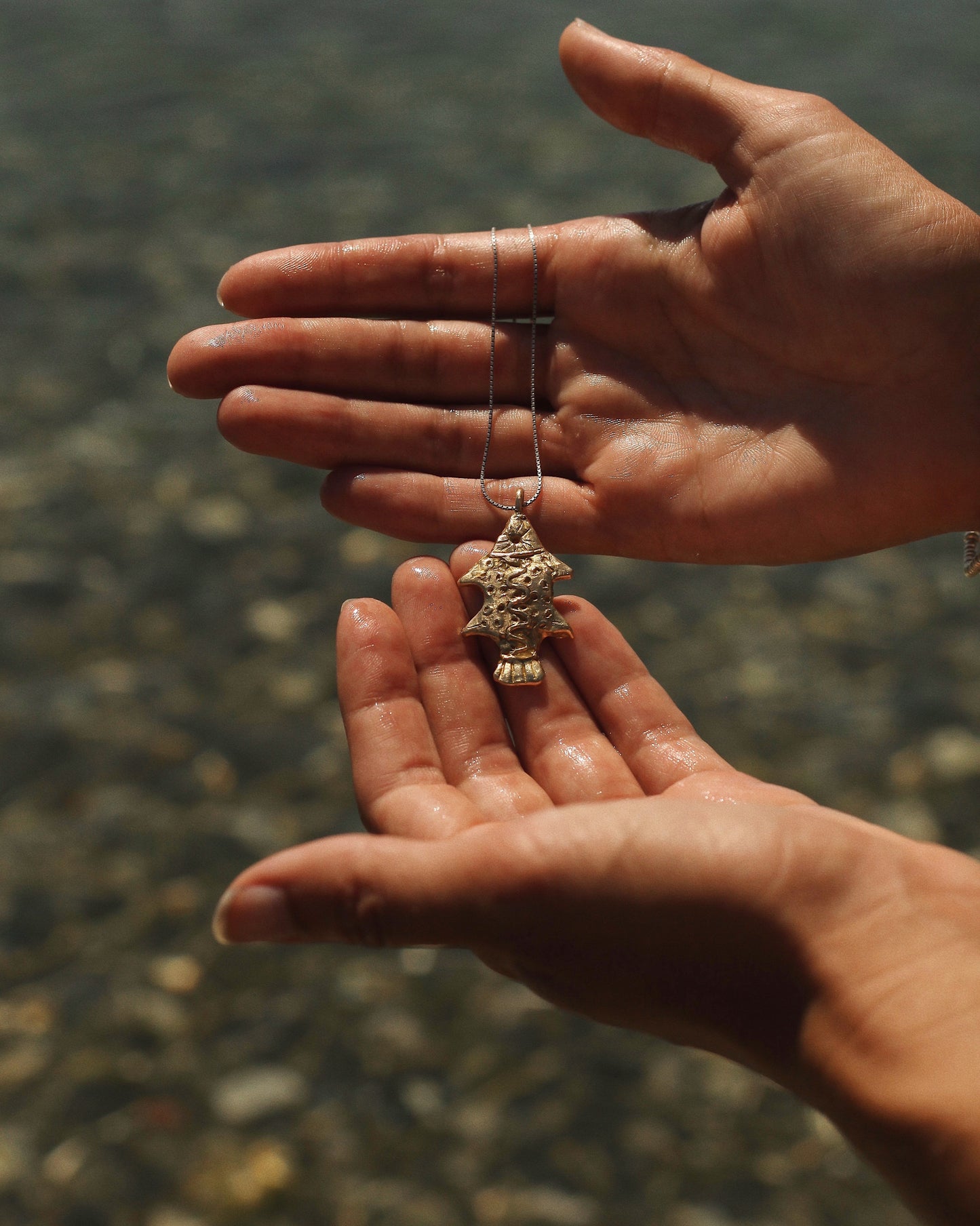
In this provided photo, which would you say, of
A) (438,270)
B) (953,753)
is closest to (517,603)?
(438,270)

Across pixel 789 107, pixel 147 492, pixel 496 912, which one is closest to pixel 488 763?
pixel 496 912

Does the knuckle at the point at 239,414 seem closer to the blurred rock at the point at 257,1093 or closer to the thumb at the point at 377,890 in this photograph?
the thumb at the point at 377,890

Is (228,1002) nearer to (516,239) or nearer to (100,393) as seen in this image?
(516,239)

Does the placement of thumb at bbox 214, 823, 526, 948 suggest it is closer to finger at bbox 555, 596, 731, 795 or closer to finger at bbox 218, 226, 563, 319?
finger at bbox 555, 596, 731, 795

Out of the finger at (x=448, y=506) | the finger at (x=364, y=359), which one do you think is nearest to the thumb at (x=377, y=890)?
the finger at (x=448, y=506)

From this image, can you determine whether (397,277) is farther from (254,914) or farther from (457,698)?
(254,914)

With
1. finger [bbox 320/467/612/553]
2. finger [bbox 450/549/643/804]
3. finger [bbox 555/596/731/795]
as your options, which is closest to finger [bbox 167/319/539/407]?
finger [bbox 320/467/612/553]

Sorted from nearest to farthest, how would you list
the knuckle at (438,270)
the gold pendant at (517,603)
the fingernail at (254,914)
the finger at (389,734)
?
the fingernail at (254,914)
the finger at (389,734)
the gold pendant at (517,603)
the knuckle at (438,270)
